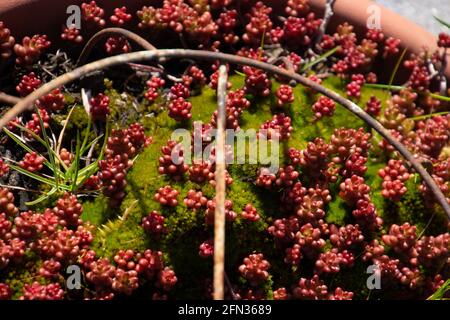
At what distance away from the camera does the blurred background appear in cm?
379

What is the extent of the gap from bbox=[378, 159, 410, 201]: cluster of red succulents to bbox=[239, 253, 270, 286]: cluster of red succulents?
2.34 ft

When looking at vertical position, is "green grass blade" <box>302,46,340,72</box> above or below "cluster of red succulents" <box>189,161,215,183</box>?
above

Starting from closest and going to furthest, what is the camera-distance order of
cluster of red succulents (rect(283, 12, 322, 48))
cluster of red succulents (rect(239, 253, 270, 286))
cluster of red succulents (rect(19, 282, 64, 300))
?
1. cluster of red succulents (rect(19, 282, 64, 300))
2. cluster of red succulents (rect(239, 253, 270, 286))
3. cluster of red succulents (rect(283, 12, 322, 48))

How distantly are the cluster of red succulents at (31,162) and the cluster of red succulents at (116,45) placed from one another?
687 mm

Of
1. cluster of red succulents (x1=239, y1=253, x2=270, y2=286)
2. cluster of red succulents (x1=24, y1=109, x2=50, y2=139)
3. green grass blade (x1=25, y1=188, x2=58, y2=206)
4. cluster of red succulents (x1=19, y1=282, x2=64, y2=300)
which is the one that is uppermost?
cluster of red succulents (x1=24, y1=109, x2=50, y2=139)

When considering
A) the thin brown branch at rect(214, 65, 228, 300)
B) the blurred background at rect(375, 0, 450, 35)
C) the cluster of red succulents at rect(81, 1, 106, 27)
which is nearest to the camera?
the thin brown branch at rect(214, 65, 228, 300)

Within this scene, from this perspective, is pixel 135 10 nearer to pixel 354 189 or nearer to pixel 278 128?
pixel 278 128

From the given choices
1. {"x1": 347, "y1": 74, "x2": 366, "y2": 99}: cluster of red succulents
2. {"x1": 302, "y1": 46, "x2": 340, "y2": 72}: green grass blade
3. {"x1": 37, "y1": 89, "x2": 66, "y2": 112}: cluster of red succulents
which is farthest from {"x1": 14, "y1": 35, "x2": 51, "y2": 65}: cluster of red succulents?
{"x1": 347, "y1": 74, "x2": 366, "y2": 99}: cluster of red succulents

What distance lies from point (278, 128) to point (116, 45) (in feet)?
3.12

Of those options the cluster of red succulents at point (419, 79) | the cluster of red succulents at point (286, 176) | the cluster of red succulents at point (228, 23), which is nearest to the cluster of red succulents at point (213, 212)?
the cluster of red succulents at point (286, 176)

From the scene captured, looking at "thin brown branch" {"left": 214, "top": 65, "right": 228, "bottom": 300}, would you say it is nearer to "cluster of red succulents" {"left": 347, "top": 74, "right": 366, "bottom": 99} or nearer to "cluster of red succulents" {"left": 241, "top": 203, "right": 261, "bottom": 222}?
"cluster of red succulents" {"left": 241, "top": 203, "right": 261, "bottom": 222}

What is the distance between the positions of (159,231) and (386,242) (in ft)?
3.55

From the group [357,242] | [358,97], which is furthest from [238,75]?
[357,242]

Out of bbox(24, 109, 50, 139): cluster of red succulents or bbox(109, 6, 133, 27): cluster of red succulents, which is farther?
bbox(109, 6, 133, 27): cluster of red succulents
